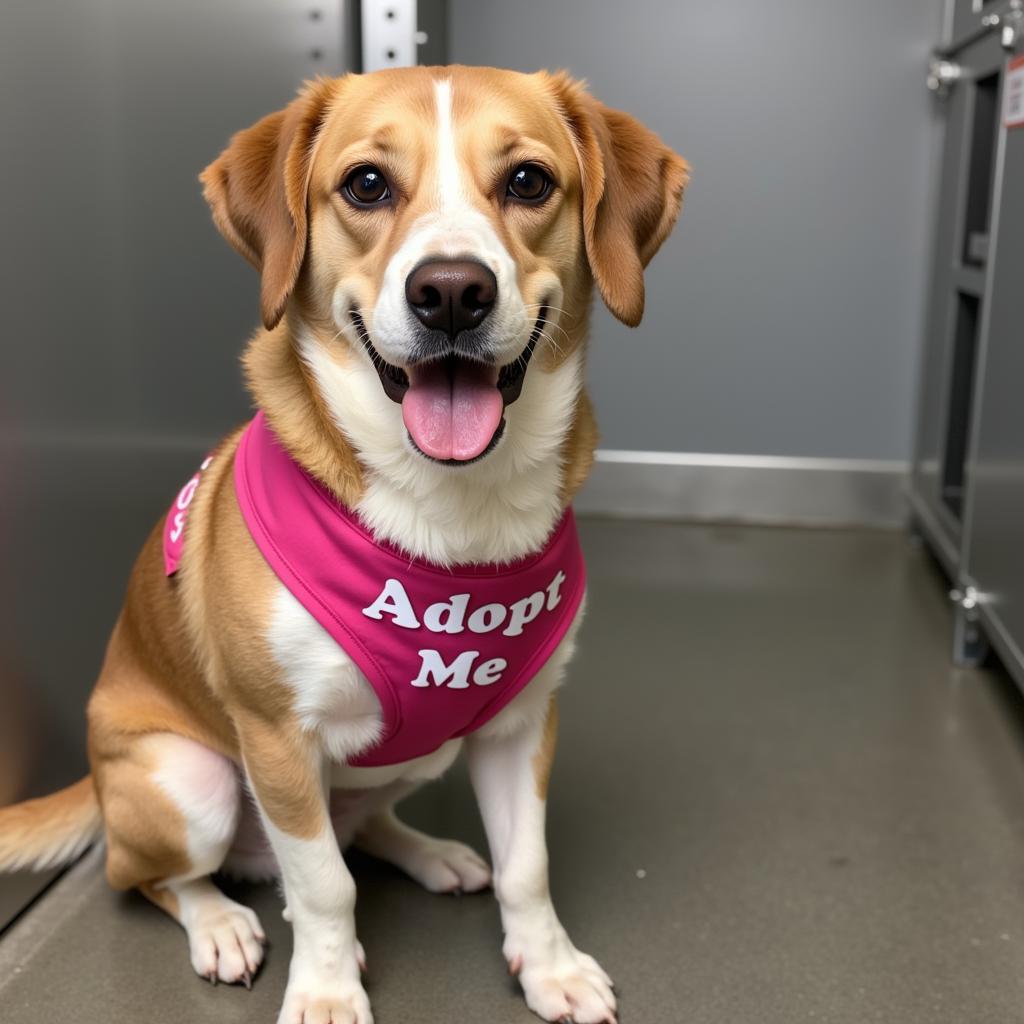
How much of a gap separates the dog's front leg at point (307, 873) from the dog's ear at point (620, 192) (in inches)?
24.4

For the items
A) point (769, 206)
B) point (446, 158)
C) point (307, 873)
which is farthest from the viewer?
point (769, 206)

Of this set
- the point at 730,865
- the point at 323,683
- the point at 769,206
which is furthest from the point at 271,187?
the point at 769,206

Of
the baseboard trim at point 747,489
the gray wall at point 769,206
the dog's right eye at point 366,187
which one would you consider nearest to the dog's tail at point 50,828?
the dog's right eye at point 366,187

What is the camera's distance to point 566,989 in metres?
1.46

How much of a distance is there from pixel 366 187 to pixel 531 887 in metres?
0.84

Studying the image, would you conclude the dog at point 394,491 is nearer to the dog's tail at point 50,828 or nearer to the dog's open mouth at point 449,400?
the dog's open mouth at point 449,400

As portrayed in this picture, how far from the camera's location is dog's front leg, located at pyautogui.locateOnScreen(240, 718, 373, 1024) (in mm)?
1346

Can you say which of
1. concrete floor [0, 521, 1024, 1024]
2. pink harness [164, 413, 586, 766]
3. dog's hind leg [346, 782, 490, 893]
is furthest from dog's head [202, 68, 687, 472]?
concrete floor [0, 521, 1024, 1024]

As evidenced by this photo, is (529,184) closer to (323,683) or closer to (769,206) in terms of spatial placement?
(323,683)

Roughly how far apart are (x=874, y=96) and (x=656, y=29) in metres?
0.62

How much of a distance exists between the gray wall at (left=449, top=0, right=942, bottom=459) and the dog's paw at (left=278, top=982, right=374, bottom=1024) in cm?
233

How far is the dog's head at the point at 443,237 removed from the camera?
1.17 m

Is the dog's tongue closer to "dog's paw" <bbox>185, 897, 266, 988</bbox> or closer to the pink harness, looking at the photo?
the pink harness

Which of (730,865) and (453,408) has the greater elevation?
(453,408)
